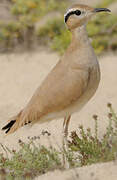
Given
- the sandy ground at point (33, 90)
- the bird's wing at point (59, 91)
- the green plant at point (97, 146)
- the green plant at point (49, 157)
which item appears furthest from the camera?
the sandy ground at point (33, 90)

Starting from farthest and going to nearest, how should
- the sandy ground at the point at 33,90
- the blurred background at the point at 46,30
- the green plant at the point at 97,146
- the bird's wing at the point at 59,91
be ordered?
the blurred background at the point at 46,30 → the sandy ground at the point at 33,90 → the bird's wing at the point at 59,91 → the green plant at the point at 97,146

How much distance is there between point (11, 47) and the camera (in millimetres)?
6992

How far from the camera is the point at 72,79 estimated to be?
332 cm

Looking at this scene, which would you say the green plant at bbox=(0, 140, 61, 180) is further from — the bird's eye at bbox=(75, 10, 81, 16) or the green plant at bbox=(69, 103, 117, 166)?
the bird's eye at bbox=(75, 10, 81, 16)

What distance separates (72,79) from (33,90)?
7.80ft

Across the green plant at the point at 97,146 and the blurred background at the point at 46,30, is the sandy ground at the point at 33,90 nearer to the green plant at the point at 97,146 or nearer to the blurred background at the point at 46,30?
the blurred background at the point at 46,30

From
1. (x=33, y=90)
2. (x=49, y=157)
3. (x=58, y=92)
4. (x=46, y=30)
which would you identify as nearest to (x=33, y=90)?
(x=33, y=90)

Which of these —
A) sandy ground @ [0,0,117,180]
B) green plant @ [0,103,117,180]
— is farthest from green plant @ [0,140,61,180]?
sandy ground @ [0,0,117,180]

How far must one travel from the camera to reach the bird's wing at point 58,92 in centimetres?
330

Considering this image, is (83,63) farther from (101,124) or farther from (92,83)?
(101,124)

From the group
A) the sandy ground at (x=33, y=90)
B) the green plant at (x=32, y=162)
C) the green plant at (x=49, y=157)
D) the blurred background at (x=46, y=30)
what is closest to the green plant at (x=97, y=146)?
the green plant at (x=49, y=157)

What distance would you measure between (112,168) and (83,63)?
106cm

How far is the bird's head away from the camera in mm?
3367

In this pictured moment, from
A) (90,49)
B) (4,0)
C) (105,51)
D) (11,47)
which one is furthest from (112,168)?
(4,0)
